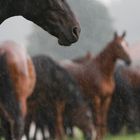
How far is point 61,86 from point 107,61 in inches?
42.7

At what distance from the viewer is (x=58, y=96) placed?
1248cm

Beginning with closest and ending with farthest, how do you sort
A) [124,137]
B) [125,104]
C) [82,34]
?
1. [124,137]
2. [125,104]
3. [82,34]

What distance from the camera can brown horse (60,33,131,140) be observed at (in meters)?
12.3

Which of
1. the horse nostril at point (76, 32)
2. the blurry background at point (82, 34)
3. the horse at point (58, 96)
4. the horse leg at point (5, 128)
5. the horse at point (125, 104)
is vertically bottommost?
the blurry background at point (82, 34)

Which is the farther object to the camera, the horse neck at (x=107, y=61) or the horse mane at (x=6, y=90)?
the horse neck at (x=107, y=61)

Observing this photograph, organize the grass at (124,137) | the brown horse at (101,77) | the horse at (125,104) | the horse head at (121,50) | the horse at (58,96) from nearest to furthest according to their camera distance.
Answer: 1. the horse at (58,96)
2. the brown horse at (101,77)
3. the horse head at (121,50)
4. the grass at (124,137)
5. the horse at (125,104)

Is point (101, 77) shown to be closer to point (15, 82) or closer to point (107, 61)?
point (107, 61)

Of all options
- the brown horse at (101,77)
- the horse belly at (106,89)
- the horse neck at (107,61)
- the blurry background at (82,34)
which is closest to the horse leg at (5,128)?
the horse belly at (106,89)

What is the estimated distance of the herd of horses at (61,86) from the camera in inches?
149

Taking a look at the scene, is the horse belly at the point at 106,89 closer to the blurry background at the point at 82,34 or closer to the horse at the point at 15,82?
the horse at the point at 15,82

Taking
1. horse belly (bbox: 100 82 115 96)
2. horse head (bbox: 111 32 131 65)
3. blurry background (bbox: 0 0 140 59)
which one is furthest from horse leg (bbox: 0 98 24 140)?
blurry background (bbox: 0 0 140 59)

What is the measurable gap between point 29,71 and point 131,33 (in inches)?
1804

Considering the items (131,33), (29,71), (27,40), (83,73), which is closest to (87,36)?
(27,40)

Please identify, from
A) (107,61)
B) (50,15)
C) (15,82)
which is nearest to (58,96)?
(107,61)
